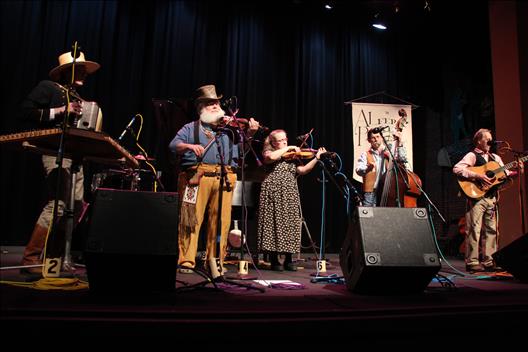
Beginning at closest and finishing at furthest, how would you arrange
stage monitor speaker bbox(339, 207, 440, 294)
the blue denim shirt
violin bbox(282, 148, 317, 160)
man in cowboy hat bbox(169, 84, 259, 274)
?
stage monitor speaker bbox(339, 207, 440, 294) → man in cowboy hat bbox(169, 84, 259, 274) → the blue denim shirt → violin bbox(282, 148, 317, 160)

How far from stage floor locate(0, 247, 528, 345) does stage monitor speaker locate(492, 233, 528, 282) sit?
876 millimetres

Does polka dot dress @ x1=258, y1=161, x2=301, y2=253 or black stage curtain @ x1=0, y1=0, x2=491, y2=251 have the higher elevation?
black stage curtain @ x1=0, y1=0, x2=491, y2=251

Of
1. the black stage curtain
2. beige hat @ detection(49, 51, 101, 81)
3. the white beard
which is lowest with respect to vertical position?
the white beard

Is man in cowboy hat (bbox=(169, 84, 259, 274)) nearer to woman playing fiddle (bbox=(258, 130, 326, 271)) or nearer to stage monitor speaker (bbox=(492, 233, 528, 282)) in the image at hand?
woman playing fiddle (bbox=(258, 130, 326, 271))

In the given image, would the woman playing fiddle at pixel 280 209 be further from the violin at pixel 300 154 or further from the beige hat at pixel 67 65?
the beige hat at pixel 67 65

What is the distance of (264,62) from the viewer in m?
8.30

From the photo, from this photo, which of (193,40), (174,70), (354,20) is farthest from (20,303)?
(354,20)

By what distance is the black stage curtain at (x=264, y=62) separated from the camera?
655 cm

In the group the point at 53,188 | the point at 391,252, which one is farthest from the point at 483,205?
the point at 53,188

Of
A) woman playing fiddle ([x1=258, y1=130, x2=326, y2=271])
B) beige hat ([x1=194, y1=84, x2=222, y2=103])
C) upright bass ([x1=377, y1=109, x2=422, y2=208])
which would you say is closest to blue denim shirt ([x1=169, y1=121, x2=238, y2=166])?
beige hat ([x1=194, y1=84, x2=222, y2=103])

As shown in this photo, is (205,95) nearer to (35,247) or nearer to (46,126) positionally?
(46,126)

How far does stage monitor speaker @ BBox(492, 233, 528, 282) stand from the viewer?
3.41 meters

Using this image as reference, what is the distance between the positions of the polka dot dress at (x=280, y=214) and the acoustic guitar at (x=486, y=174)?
2.13 m

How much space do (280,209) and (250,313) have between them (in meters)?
2.63
